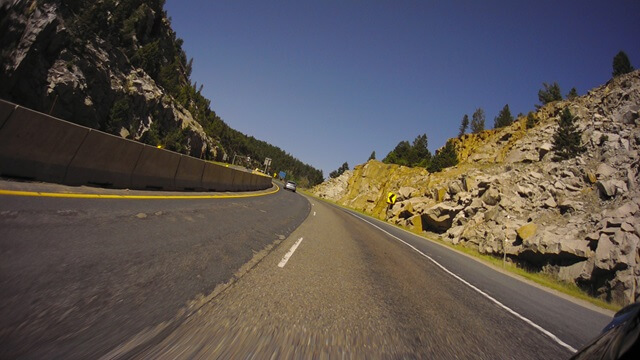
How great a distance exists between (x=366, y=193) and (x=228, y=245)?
61.6 meters

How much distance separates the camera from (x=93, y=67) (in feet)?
155

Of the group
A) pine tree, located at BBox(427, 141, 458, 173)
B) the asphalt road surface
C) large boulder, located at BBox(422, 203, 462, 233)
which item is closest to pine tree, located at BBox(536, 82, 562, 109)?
pine tree, located at BBox(427, 141, 458, 173)

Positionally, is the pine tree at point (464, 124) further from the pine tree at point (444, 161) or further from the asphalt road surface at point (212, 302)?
the asphalt road surface at point (212, 302)

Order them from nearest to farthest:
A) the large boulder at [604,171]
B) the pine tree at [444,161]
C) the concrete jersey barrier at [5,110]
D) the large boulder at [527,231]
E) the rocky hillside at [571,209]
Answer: the concrete jersey barrier at [5,110] < the rocky hillside at [571,209] < the large boulder at [527,231] < the large boulder at [604,171] < the pine tree at [444,161]

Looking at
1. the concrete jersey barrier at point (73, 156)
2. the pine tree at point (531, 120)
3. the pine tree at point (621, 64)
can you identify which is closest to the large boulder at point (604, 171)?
the concrete jersey barrier at point (73, 156)

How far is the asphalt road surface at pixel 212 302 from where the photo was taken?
248 centimetres

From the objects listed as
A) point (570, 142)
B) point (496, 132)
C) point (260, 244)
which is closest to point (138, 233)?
point (260, 244)

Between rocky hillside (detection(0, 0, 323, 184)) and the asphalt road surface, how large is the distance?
42.8m

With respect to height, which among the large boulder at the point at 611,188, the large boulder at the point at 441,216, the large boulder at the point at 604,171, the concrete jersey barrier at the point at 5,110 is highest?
the large boulder at the point at 604,171

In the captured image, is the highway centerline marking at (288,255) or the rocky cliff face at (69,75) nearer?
the highway centerline marking at (288,255)

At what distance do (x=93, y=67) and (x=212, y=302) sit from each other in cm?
5925

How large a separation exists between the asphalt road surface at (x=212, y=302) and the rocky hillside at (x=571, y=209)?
6835 mm

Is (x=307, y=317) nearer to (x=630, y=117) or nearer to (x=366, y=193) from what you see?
(x=630, y=117)

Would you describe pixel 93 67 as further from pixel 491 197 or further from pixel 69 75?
pixel 491 197
